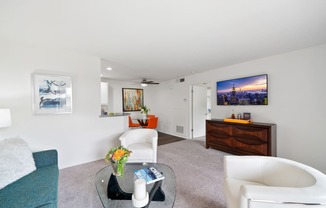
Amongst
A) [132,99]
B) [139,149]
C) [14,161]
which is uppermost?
[132,99]

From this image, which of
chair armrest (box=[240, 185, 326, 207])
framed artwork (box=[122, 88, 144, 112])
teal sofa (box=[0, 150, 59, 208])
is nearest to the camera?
chair armrest (box=[240, 185, 326, 207])

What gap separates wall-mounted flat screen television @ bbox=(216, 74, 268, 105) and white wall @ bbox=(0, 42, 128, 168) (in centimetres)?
299

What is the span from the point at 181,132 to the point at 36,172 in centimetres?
452

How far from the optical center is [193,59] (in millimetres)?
3414

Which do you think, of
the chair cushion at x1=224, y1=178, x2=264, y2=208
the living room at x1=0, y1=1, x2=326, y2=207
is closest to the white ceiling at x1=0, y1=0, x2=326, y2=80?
the living room at x1=0, y1=1, x2=326, y2=207

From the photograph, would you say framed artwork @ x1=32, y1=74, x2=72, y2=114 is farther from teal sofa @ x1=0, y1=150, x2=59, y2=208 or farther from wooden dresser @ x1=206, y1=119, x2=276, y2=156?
wooden dresser @ x1=206, y1=119, x2=276, y2=156

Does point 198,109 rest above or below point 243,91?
below

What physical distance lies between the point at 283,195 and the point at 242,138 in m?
2.48

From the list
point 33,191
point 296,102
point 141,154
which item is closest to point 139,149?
point 141,154

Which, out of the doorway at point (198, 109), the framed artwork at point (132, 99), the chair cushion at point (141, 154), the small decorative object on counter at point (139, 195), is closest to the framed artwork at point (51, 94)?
the chair cushion at point (141, 154)

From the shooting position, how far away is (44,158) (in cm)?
200

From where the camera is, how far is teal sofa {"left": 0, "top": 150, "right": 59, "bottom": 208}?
1.27 meters

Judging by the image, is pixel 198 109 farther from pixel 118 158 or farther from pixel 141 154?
pixel 118 158

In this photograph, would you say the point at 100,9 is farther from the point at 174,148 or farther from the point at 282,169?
the point at 174,148
